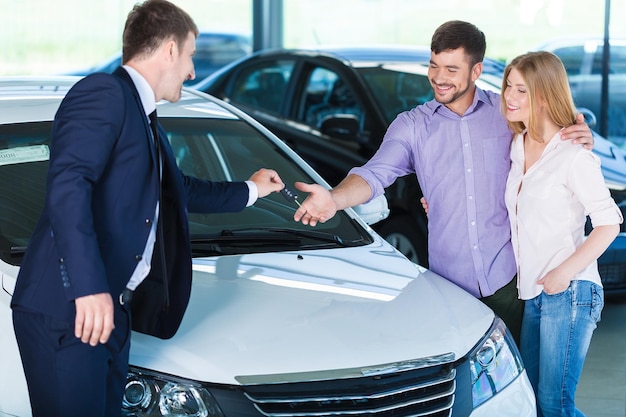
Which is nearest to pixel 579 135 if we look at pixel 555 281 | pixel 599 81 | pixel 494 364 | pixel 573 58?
pixel 555 281

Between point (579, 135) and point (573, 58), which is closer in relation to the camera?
point (579, 135)

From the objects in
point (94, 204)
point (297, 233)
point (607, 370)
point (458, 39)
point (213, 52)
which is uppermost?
point (458, 39)

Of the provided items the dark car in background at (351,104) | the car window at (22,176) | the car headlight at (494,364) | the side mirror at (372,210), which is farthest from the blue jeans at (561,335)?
the dark car in background at (351,104)

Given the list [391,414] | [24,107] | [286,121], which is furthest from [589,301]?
[286,121]

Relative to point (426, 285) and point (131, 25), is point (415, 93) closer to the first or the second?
point (426, 285)

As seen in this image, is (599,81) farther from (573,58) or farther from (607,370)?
(607,370)

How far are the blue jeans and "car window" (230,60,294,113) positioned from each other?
167 inches

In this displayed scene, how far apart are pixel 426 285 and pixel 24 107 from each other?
5.08 feet

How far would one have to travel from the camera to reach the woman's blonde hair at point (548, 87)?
350 centimetres

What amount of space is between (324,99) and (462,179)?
3.61m

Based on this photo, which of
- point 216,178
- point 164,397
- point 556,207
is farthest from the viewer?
point 216,178

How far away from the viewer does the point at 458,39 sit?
12.4 ft

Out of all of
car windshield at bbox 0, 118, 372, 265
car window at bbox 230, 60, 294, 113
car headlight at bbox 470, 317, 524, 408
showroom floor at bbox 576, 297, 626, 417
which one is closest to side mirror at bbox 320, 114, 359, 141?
car window at bbox 230, 60, 294, 113

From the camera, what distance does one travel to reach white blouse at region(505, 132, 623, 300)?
3422 millimetres
